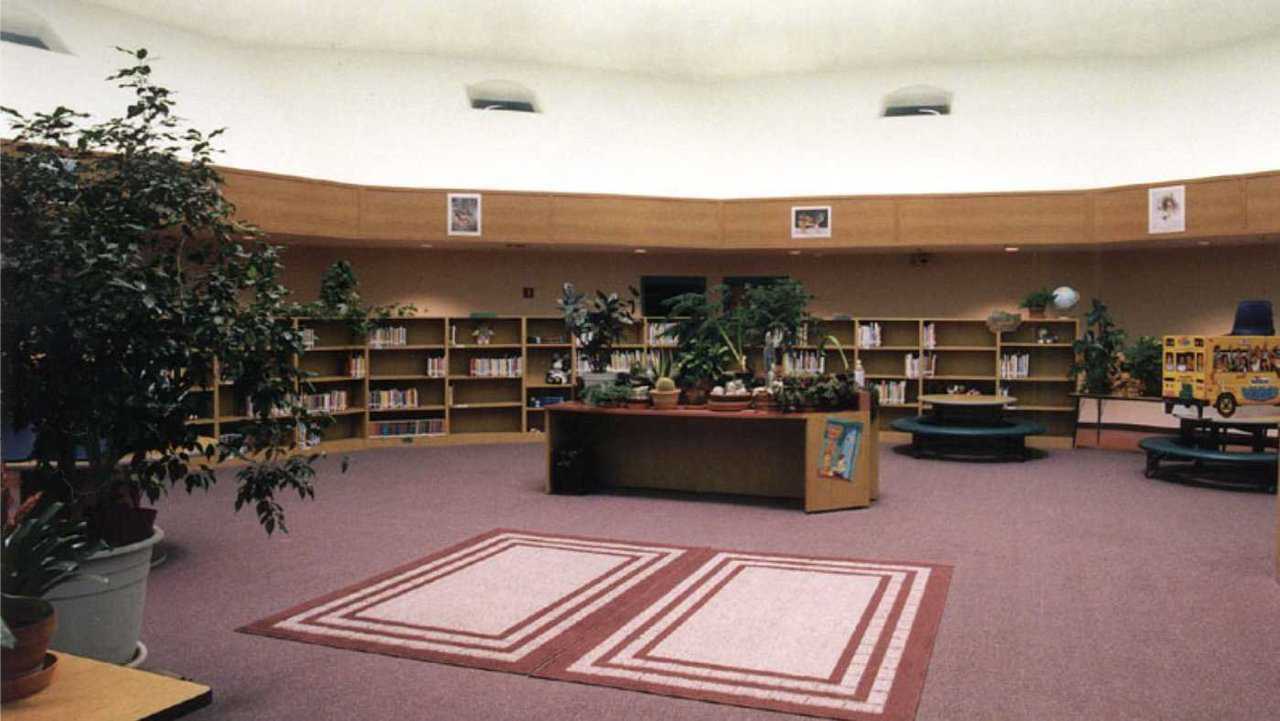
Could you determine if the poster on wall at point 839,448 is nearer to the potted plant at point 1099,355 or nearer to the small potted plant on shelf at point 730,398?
the small potted plant on shelf at point 730,398

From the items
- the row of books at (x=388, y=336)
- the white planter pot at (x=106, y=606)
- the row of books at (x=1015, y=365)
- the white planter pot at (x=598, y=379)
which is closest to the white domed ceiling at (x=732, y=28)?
the row of books at (x=388, y=336)

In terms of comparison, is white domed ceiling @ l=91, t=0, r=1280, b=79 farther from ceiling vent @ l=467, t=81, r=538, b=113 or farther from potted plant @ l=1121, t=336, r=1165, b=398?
potted plant @ l=1121, t=336, r=1165, b=398

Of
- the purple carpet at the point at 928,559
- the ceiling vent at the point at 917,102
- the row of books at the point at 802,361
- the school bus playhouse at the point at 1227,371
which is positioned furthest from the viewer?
the ceiling vent at the point at 917,102

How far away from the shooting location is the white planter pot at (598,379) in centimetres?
808

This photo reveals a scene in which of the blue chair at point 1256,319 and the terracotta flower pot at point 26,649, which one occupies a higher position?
the blue chair at point 1256,319

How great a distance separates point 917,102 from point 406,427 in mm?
8132

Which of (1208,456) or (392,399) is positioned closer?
(1208,456)

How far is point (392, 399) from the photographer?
11.5 m

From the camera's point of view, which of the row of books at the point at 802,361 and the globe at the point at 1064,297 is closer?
the globe at the point at 1064,297

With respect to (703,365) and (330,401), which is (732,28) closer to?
(703,365)

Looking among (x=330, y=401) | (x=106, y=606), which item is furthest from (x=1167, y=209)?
(x=106, y=606)

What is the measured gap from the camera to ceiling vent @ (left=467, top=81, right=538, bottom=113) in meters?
12.5

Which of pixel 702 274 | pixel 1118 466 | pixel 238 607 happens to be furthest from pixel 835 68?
pixel 238 607

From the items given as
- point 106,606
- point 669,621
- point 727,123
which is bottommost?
point 669,621
